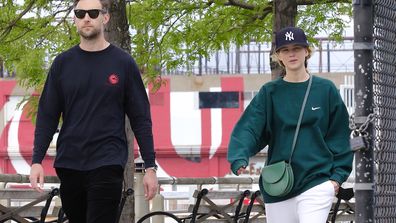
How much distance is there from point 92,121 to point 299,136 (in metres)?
1.24

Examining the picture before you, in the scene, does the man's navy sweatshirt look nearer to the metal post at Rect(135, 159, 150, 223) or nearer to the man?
the man

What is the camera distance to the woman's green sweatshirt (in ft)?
21.9

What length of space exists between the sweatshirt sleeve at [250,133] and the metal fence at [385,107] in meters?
0.69

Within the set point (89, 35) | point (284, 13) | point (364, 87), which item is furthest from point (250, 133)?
point (284, 13)

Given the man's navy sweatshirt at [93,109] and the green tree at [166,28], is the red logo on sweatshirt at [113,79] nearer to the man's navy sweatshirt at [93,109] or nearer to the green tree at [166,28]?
the man's navy sweatshirt at [93,109]

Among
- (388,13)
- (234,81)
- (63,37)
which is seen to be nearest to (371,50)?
(388,13)

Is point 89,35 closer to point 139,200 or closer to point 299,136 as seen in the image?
point 299,136

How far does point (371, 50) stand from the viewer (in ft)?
20.9

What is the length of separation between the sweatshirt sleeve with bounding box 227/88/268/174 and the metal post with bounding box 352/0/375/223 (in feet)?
2.17

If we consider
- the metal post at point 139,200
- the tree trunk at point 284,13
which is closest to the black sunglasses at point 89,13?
the tree trunk at point 284,13

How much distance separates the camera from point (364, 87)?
21.1 feet

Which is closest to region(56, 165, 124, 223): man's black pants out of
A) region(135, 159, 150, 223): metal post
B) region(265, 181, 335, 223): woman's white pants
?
region(265, 181, 335, 223): woman's white pants

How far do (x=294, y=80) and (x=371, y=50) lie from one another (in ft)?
1.96

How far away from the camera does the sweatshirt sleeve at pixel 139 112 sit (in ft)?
22.3
